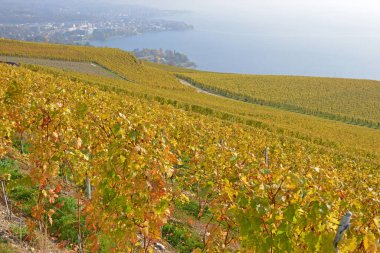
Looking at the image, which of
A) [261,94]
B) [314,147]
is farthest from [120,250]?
[261,94]

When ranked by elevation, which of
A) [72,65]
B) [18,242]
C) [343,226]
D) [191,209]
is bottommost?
[191,209]

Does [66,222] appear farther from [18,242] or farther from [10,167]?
[10,167]

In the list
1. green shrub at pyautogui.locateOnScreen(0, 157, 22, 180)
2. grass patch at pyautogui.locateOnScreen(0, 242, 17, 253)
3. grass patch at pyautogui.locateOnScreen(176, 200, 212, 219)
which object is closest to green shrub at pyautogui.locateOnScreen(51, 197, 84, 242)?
grass patch at pyautogui.locateOnScreen(0, 242, 17, 253)

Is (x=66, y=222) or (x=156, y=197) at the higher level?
(x=156, y=197)

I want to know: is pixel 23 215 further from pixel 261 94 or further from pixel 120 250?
pixel 261 94

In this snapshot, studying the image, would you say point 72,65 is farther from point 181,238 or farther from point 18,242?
point 18,242

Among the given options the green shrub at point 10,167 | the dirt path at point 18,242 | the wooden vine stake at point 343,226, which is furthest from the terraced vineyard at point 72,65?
the wooden vine stake at point 343,226

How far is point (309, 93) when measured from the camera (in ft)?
218

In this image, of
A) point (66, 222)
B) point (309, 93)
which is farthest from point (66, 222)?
point (309, 93)

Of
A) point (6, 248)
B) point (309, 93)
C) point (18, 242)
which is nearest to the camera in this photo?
point (6, 248)

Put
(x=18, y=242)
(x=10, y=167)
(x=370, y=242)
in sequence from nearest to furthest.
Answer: (x=370, y=242), (x=18, y=242), (x=10, y=167)

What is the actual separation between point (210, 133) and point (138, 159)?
12.2 metres

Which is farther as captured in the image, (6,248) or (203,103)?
(203,103)

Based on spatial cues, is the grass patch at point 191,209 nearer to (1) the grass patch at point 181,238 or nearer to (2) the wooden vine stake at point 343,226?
(1) the grass patch at point 181,238
